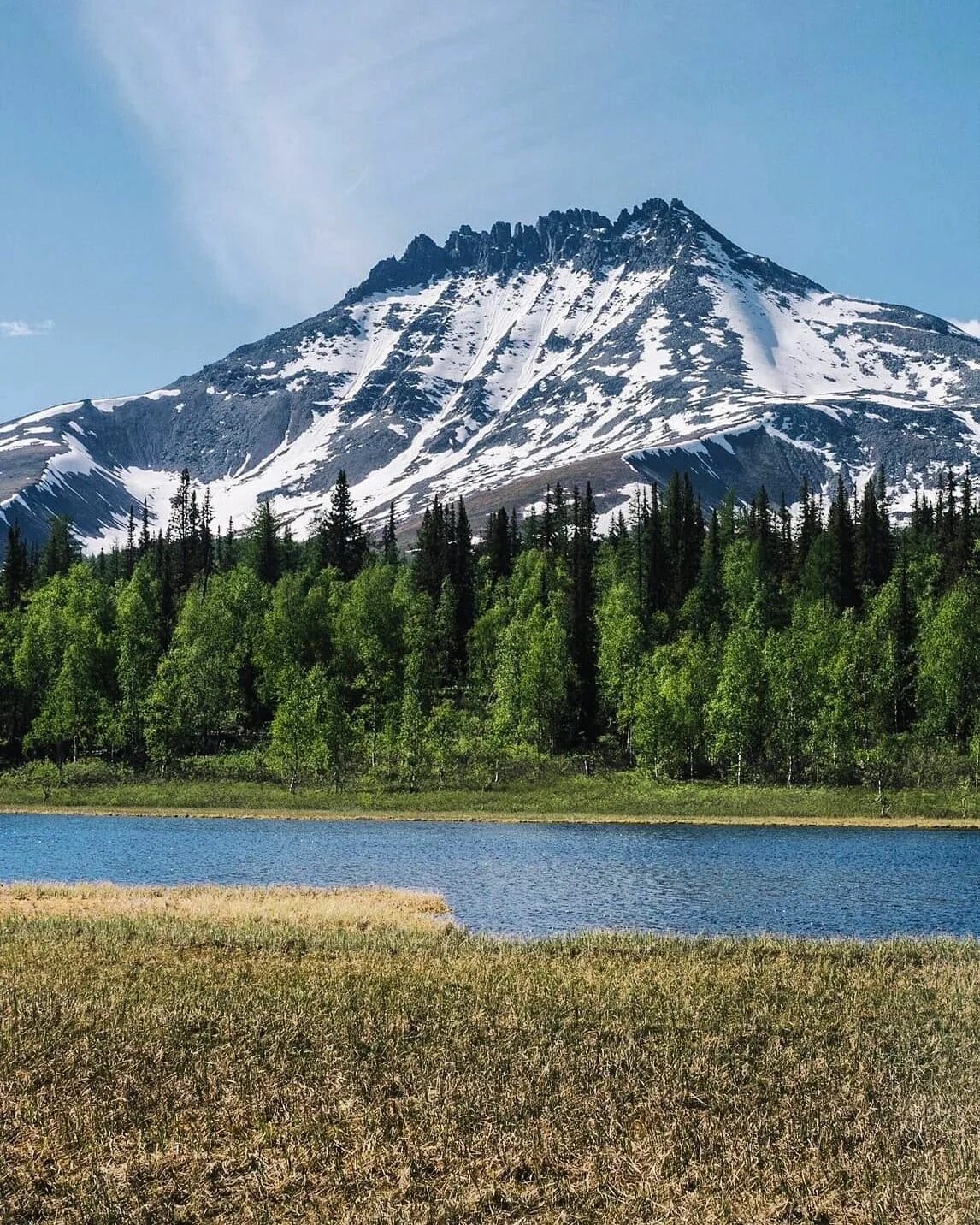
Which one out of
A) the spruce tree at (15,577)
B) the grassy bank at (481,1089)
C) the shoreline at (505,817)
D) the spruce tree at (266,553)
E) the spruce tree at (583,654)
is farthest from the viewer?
the spruce tree at (266,553)

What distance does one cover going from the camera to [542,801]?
8531cm

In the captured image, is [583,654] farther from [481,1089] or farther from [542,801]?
[481,1089]

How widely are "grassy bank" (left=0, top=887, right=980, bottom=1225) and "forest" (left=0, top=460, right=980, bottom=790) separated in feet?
224

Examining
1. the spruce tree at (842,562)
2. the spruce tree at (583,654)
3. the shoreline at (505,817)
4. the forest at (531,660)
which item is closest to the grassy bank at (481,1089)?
the shoreline at (505,817)

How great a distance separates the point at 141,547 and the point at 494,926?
521 ft

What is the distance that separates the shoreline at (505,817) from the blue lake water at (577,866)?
7.41 ft

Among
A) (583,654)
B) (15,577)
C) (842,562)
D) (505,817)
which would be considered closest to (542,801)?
(505,817)

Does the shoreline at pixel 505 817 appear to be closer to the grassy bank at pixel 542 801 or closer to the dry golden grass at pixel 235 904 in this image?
the grassy bank at pixel 542 801

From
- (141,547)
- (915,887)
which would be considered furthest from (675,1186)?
(141,547)

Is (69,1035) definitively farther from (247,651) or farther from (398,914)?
(247,651)

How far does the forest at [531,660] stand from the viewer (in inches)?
3688

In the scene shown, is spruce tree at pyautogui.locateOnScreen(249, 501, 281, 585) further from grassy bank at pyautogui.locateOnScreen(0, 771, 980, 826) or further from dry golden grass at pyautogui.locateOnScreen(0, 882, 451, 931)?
dry golden grass at pyautogui.locateOnScreen(0, 882, 451, 931)

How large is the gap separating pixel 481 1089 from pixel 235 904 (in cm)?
2245

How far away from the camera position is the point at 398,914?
114ft
